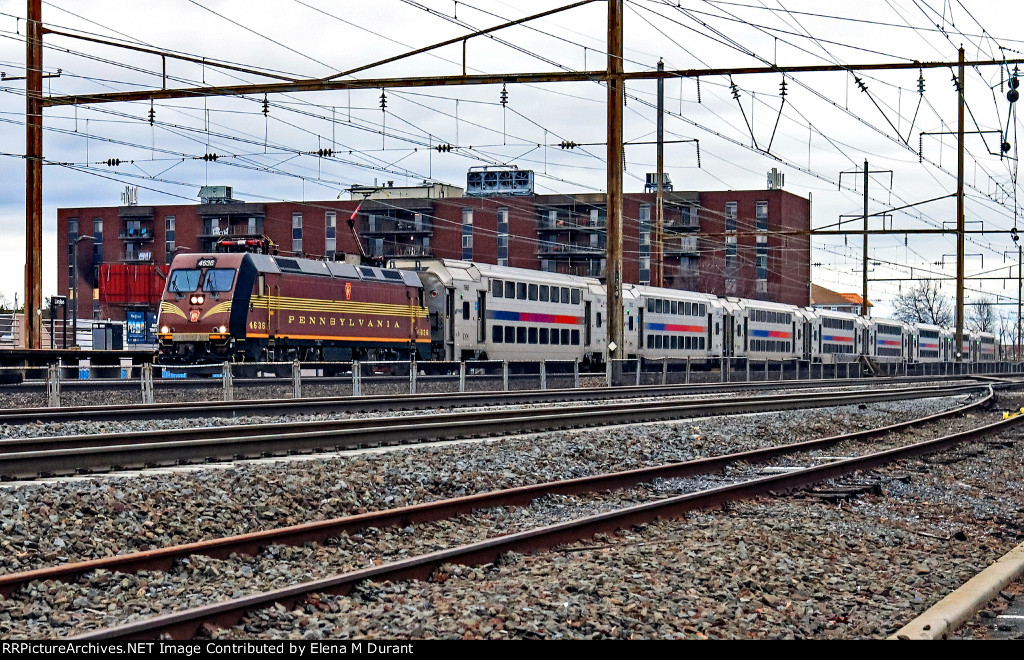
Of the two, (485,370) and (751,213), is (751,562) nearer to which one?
(485,370)

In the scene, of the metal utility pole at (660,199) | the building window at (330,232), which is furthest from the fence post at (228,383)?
the building window at (330,232)

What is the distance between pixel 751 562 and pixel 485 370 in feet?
90.6

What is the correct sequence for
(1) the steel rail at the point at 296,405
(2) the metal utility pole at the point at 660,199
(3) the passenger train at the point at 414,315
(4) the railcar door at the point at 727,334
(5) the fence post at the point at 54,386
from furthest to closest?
1. (4) the railcar door at the point at 727,334
2. (2) the metal utility pole at the point at 660,199
3. (3) the passenger train at the point at 414,315
4. (5) the fence post at the point at 54,386
5. (1) the steel rail at the point at 296,405

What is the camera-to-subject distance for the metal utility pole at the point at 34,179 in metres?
30.4

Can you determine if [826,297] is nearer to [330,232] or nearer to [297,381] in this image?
[330,232]

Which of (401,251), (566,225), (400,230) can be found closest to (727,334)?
(566,225)

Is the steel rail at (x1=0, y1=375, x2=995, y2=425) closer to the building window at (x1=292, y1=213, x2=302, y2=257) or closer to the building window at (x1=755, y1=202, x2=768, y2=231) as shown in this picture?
the building window at (x1=755, y1=202, x2=768, y2=231)

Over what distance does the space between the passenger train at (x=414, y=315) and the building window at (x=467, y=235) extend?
64023 mm

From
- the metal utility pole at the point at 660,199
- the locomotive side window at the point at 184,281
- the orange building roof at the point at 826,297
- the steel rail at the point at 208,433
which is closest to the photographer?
the steel rail at the point at 208,433

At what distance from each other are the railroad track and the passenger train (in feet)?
43.1

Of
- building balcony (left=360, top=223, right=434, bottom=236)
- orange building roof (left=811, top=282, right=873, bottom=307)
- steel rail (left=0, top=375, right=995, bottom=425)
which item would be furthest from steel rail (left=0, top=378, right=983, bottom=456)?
orange building roof (left=811, top=282, right=873, bottom=307)

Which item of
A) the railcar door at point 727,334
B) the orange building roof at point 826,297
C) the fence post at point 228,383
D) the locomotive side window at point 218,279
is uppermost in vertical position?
the orange building roof at point 826,297


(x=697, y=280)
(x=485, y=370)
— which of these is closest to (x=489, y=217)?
(x=697, y=280)

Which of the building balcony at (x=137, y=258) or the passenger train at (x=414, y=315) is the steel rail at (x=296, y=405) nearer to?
the passenger train at (x=414, y=315)
